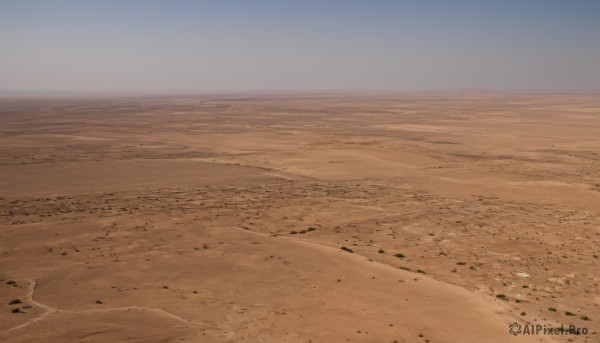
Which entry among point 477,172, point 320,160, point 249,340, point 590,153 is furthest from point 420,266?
point 590,153

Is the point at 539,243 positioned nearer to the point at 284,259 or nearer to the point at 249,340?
the point at 284,259

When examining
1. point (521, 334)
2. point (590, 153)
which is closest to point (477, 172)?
point (590, 153)

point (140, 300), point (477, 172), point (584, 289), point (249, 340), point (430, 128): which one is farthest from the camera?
point (430, 128)

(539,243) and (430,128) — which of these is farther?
(430,128)

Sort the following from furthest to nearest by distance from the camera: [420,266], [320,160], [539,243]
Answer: [320,160]
[539,243]
[420,266]

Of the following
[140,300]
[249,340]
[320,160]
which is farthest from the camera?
[320,160]

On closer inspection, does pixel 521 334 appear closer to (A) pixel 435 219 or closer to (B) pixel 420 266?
(B) pixel 420 266
